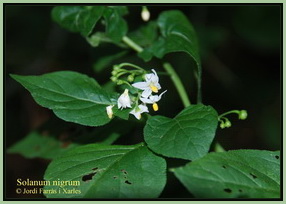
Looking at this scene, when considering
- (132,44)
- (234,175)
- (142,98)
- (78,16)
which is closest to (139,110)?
(142,98)

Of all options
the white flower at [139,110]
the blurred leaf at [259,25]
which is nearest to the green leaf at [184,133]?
the white flower at [139,110]

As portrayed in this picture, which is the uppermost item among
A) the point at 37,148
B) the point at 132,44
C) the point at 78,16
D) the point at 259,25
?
the point at 259,25

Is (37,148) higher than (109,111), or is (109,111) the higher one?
(109,111)

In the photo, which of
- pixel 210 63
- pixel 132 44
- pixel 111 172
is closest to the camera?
pixel 111 172

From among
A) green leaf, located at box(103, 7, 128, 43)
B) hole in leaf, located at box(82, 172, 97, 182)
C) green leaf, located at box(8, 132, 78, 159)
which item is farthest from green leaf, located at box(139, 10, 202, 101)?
green leaf, located at box(8, 132, 78, 159)

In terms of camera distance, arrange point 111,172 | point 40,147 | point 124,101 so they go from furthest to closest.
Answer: point 40,147 → point 124,101 → point 111,172

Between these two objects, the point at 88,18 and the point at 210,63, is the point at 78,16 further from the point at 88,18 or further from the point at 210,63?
the point at 210,63

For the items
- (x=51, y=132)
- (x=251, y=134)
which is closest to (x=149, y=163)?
(x=51, y=132)
